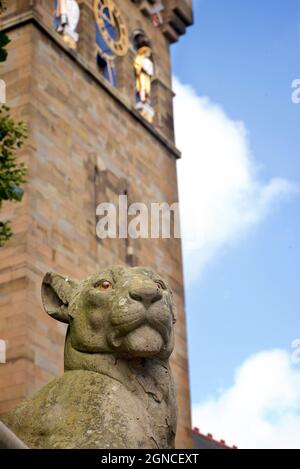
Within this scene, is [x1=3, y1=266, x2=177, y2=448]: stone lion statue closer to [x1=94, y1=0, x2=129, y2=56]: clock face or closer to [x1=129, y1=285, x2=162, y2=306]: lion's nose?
[x1=129, y1=285, x2=162, y2=306]: lion's nose

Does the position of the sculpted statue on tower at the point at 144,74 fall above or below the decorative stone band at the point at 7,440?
above

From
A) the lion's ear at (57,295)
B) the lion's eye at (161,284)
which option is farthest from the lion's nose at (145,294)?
the lion's ear at (57,295)

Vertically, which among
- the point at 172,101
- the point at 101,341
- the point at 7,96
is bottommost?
the point at 101,341

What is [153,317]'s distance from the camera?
5.41 meters

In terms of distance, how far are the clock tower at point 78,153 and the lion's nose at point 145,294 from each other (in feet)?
44.9

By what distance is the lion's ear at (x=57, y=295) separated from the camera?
5.68m

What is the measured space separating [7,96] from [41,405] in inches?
707

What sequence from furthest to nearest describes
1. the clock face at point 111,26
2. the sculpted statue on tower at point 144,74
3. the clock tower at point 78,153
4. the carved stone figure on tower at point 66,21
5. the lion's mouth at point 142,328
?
the sculpted statue on tower at point 144,74 → the clock face at point 111,26 → the carved stone figure on tower at point 66,21 → the clock tower at point 78,153 → the lion's mouth at point 142,328

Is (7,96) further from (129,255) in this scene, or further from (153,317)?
(153,317)

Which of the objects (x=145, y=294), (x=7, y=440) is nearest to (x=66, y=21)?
(x=145, y=294)

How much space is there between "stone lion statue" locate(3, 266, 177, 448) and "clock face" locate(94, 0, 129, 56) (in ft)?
72.7

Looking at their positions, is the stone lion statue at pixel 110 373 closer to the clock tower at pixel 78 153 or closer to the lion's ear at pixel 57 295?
the lion's ear at pixel 57 295
